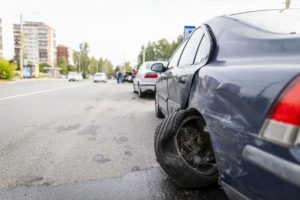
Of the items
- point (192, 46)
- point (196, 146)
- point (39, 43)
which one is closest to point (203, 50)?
point (192, 46)

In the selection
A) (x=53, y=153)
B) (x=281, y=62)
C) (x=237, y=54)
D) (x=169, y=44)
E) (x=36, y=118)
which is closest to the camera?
(x=281, y=62)

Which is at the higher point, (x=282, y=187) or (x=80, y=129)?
(x=282, y=187)

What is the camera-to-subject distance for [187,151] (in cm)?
267

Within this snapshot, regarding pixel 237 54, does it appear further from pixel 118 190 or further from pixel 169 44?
pixel 169 44

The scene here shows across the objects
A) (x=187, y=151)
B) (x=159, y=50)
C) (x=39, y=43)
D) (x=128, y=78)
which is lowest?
(x=128, y=78)

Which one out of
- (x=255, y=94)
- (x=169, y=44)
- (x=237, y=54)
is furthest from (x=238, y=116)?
(x=169, y=44)

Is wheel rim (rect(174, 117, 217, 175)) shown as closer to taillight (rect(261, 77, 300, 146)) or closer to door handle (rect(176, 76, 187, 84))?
door handle (rect(176, 76, 187, 84))

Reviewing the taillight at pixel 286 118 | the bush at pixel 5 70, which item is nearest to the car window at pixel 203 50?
the taillight at pixel 286 118

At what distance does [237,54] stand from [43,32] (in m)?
157

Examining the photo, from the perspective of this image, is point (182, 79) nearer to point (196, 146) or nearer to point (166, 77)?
point (196, 146)

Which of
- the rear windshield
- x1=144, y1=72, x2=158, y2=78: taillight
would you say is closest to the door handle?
the rear windshield

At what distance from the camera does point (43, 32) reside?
147m

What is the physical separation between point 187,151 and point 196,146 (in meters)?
0.09

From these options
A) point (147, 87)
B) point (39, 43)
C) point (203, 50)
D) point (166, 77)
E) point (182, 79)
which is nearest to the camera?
point (203, 50)
